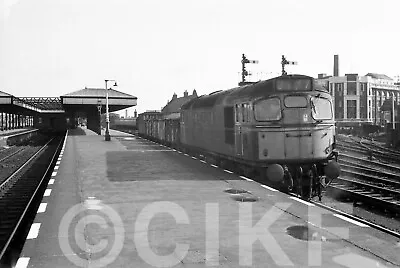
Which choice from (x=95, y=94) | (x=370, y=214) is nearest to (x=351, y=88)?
(x=95, y=94)

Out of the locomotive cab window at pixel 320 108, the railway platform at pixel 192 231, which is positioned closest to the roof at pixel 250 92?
the locomotive cab window at pixel 320 108

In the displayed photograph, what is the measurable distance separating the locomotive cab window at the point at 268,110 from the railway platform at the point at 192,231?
226 cm

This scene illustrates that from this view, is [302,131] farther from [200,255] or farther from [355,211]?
[200,255]

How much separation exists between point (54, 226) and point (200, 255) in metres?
3.38

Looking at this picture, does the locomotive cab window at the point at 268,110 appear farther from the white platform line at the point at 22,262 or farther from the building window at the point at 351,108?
the building window at the point at 351,108

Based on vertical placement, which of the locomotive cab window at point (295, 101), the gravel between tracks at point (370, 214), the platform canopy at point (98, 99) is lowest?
the gravel between tracks at point (370, 214)

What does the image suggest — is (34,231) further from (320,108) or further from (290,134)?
(320,108)

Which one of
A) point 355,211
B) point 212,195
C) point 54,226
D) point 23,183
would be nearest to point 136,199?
point 212,195

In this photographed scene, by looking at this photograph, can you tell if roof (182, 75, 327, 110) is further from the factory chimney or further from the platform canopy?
the factory chimney

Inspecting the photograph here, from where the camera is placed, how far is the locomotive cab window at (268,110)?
555 inches

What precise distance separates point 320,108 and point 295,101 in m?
0.93

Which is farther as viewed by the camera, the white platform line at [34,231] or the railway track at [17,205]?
the railway track at [17,205]

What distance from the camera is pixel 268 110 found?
14.1m

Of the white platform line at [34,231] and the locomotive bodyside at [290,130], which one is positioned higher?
the locomotive bodyside at [290,130]
